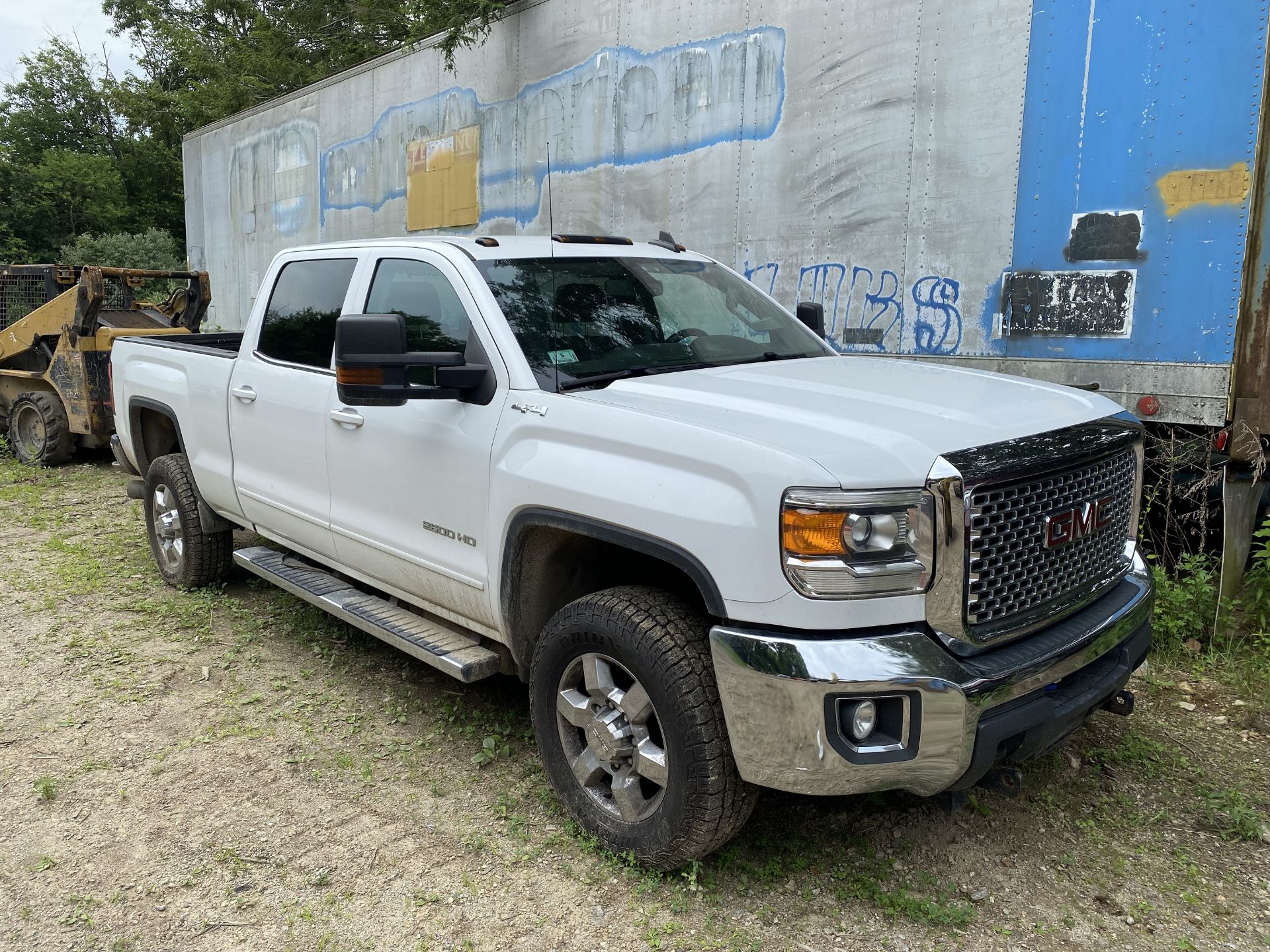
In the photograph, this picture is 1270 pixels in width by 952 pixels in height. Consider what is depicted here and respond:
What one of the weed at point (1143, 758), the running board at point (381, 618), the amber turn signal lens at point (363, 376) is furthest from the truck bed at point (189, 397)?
the weed at point (1143, 758)

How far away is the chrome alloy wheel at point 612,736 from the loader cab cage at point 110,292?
822 centimetres

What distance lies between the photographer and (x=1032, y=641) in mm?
2734

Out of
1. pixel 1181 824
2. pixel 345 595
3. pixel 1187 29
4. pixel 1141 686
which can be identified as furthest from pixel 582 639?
pixel 1187 29

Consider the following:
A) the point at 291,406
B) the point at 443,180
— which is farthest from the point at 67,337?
the point at 291,406

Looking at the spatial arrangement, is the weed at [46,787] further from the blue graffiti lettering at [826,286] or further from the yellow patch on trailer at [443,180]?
the yellow patch on trailer at [443,180]

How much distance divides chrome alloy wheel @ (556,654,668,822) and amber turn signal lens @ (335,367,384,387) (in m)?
1.13

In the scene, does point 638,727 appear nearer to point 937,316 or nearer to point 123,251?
point 937,316

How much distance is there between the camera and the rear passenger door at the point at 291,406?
4191mm

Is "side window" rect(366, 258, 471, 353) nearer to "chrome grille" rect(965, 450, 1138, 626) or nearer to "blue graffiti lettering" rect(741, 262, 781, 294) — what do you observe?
"chrome grille" rect(965, 450, 1138, 626)

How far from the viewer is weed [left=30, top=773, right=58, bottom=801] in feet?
11.3

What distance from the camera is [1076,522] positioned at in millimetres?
2846

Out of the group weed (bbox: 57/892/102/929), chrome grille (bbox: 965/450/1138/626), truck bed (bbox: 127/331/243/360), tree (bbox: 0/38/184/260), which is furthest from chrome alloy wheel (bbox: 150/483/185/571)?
tree (bbox: 0/38/184/260)

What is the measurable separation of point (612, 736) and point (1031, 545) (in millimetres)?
1357

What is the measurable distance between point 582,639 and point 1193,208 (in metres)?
3.66
